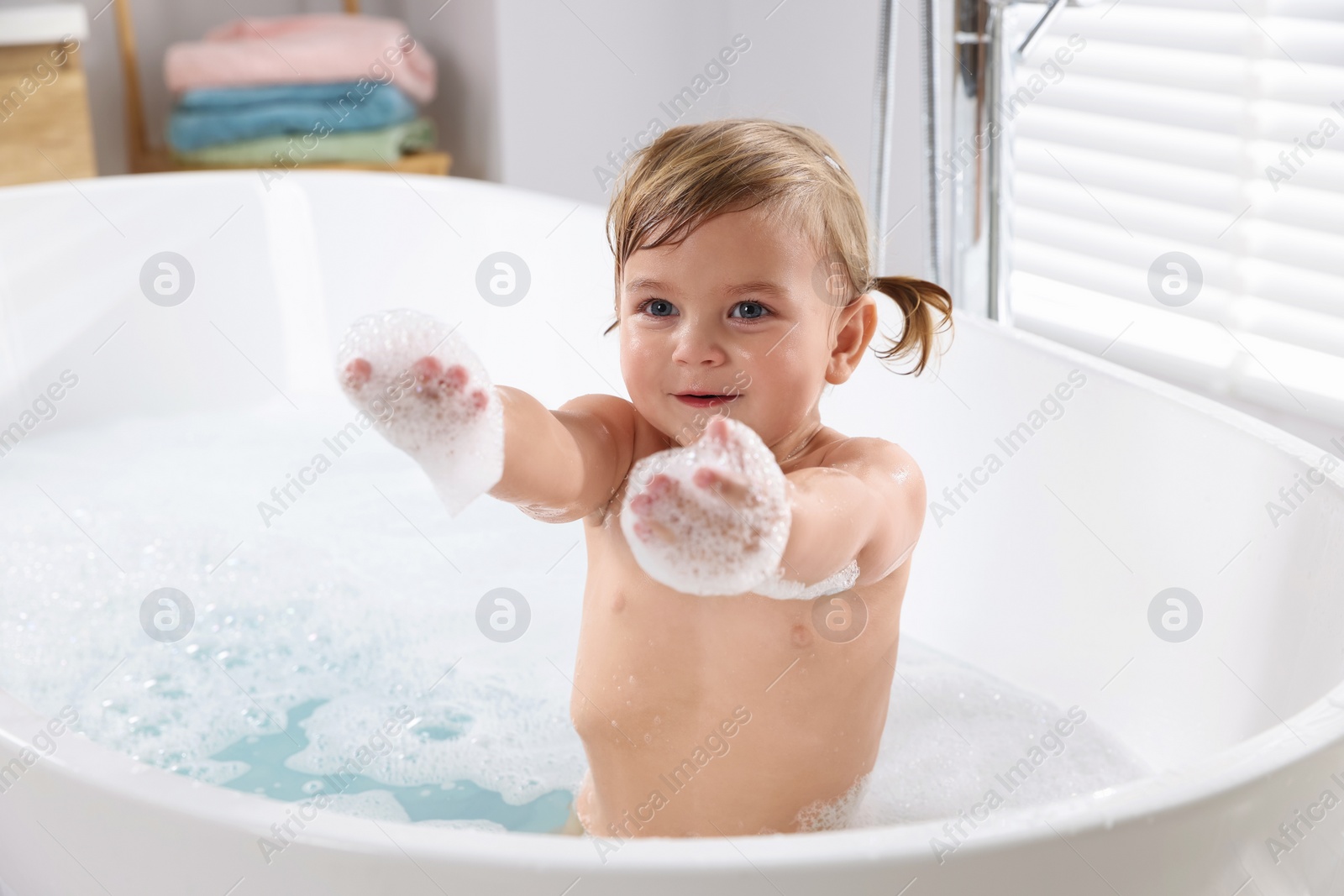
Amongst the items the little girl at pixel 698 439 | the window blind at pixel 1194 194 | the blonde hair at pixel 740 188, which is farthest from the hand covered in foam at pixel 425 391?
the window blind at pixel 1194 194

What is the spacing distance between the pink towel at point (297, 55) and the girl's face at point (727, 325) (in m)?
1.72

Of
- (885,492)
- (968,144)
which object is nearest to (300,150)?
(968,144)

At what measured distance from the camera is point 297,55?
2277mm

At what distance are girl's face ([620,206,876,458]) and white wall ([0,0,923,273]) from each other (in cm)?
153

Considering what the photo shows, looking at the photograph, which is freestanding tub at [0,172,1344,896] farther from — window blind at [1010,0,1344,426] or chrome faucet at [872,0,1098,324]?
window blind at [1010,0,1344,426]

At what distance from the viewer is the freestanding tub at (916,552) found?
522 mm

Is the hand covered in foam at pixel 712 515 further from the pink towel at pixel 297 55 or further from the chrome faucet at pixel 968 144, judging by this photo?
the pink towel at pixel 297 55

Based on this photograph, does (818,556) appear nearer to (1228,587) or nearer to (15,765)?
(15,765)

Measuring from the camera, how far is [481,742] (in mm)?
1138

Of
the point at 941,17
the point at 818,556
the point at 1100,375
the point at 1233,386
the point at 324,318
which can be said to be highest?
the point at 941,17

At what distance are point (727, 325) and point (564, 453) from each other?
0.12 metres

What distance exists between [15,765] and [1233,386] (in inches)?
66.1

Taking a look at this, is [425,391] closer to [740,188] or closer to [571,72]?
[740,188]

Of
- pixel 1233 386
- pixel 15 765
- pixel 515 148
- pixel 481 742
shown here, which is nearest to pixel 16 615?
pixel 481 742
